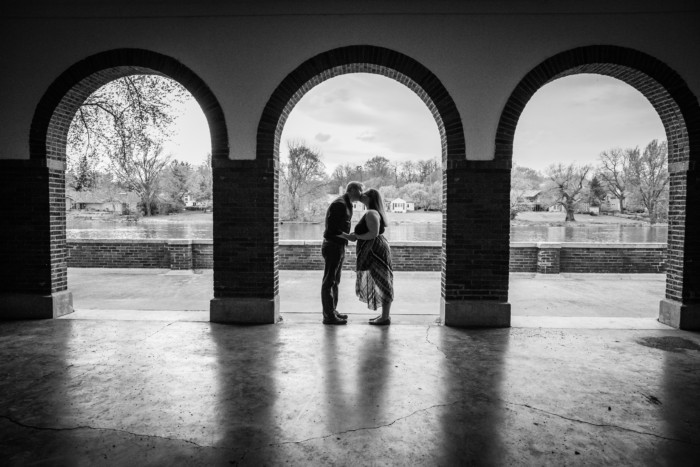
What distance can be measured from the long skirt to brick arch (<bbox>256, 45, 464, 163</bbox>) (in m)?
1.55

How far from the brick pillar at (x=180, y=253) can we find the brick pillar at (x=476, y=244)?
7.27 m

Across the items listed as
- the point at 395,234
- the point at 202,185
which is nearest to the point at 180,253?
the point at 395,234

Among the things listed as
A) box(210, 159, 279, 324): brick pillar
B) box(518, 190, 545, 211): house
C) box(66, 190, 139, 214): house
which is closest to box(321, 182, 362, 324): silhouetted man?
box(210, 159, 279, 324): brick pillar

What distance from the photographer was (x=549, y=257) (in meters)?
10.4

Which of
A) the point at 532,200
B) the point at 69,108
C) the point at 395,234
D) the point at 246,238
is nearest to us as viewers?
the point at 246,238

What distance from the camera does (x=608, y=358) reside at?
446cm

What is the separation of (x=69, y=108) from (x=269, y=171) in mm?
3069

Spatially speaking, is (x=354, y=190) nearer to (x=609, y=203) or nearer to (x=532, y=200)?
(x=532, y=200)

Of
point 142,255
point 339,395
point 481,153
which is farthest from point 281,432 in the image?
point 142,255

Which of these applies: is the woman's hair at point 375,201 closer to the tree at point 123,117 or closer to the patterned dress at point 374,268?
the patterned dress at point 374,268

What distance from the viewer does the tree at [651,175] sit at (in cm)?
4572

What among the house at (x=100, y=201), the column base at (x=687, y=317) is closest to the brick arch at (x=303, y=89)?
A: the column base at (x=687, y=317)

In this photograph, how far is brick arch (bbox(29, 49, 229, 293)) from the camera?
568cm

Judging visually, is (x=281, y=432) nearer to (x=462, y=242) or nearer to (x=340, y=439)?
(x=340, y=439)
